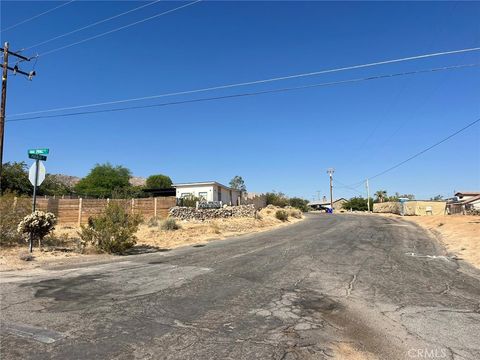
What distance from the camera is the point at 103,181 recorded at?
225 ft

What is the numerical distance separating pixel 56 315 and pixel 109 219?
10549 millimetres

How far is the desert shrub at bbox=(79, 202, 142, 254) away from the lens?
663 inches

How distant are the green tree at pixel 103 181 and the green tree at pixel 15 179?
1199cm

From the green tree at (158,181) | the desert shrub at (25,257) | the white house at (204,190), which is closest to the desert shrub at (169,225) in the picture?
the desert shrub at (25,257)

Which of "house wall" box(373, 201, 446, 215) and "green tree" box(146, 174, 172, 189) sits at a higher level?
"green tree" box(146, 174, 172, 189)

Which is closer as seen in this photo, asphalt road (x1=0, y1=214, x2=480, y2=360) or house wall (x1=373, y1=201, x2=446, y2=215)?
asphalt road (x1=0, y1=214, x2=480, y2=360)

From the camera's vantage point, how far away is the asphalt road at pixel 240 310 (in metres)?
5.75

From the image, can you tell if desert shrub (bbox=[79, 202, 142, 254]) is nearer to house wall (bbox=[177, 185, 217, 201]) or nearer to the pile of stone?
the pile of stone

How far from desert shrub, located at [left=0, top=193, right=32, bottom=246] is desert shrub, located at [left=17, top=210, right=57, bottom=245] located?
4.23ft

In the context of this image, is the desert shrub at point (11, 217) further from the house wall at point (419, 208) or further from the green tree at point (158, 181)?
the green tree at point (158, 181)

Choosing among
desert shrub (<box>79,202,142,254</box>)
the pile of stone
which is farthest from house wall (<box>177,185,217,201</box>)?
desert shrub (<box>79,202,142,254</box>)

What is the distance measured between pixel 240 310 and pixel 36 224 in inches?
440

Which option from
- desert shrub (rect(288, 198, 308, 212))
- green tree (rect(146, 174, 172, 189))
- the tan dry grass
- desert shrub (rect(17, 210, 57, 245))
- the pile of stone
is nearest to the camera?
desert shrub (rect(17, 210, 57, 245))

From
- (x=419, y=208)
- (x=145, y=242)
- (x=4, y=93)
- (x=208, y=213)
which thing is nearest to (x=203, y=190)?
(x=208, y=213)
